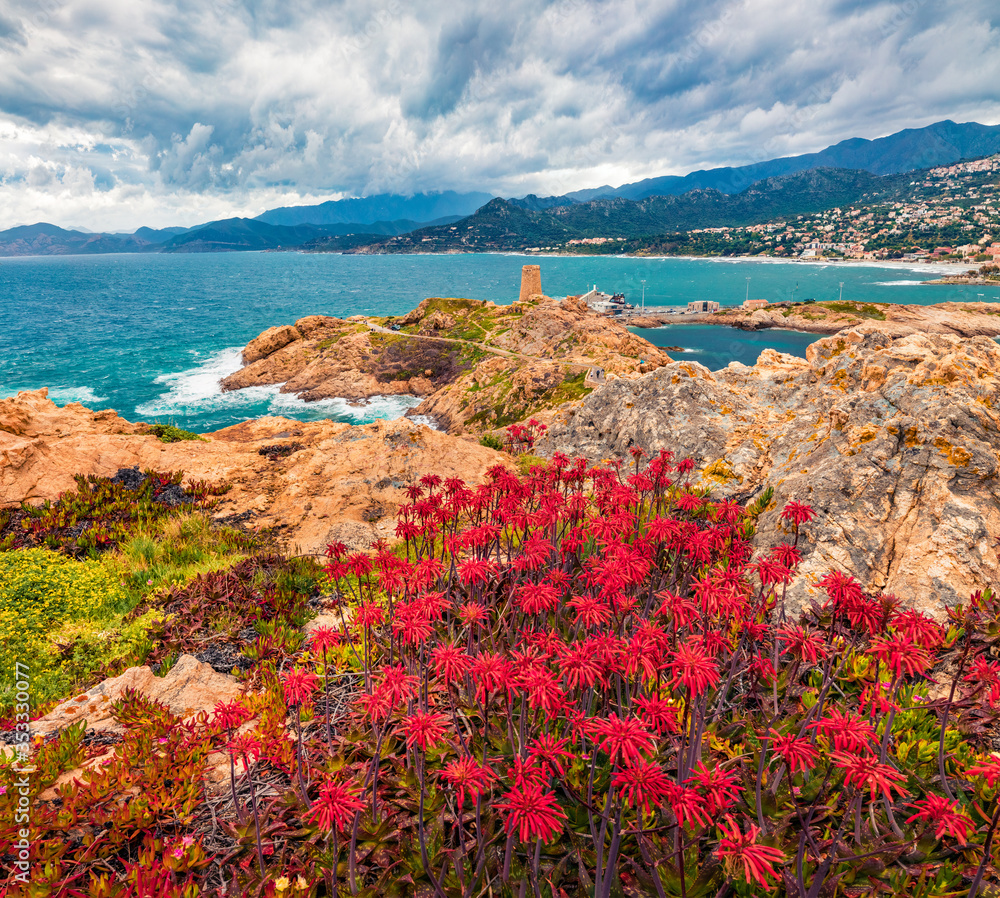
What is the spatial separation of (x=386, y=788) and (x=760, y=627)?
12.1ft

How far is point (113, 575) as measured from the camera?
9234 millimetres

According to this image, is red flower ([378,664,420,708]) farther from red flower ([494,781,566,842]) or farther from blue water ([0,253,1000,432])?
blue water ([0,253,1000,432])

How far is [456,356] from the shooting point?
2844 inches

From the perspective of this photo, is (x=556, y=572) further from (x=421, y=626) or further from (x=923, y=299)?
(x=923, y=299)

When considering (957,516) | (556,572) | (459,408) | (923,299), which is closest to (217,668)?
(556,572)

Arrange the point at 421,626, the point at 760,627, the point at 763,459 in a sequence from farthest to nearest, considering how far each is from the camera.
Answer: the point at 763,459 → the point at 760,627 → the point at 421,626

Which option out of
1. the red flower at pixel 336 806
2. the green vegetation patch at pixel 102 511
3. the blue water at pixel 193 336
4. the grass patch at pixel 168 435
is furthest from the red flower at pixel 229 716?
the blue water at pixel 193 336

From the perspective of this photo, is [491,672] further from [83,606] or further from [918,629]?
[83,606]

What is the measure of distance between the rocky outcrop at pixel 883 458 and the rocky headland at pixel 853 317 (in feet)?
398

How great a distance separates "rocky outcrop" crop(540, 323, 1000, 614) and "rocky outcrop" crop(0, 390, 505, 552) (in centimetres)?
691

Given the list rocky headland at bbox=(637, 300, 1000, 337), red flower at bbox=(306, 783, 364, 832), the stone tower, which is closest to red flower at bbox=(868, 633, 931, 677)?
red flower at bbox=(306, 783, 364, 832)

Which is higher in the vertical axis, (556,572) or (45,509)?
(556,572)

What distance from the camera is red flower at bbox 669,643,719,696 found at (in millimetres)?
3039

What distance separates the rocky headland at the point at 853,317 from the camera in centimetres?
11144
